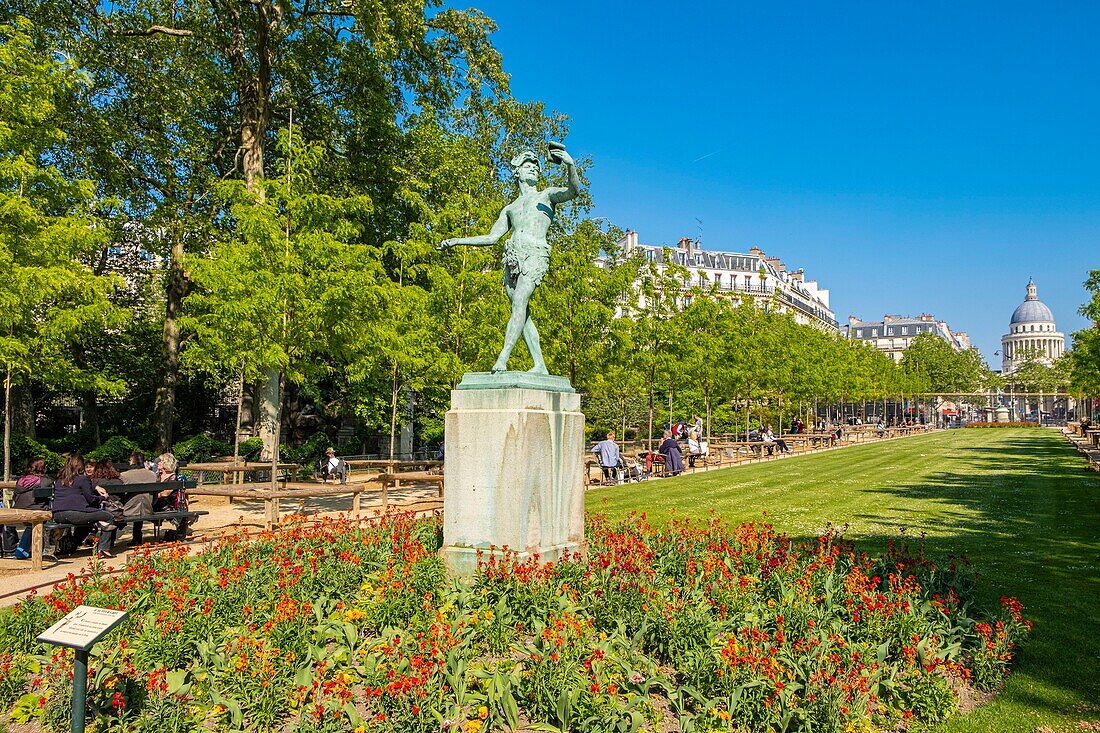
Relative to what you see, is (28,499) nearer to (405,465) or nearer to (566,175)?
(566,175)

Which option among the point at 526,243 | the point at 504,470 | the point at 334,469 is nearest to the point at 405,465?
the point at 334,469

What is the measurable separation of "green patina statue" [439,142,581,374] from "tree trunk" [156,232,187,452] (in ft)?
56.2

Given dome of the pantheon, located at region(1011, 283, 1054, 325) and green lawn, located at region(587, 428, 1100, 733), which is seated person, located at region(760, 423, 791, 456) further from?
dome of the pantheon, located at region(1011, 283, 1054, 325)

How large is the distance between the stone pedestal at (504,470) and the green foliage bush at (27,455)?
53.9 ft

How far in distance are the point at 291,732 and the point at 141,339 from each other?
25918 millimetres

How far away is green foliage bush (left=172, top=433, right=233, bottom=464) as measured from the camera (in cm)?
2159

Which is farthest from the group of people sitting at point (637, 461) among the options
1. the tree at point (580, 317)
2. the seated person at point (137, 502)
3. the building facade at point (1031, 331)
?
the building facade at point (1031, 331)

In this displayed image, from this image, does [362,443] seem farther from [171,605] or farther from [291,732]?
[291,732]

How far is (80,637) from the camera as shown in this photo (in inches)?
148

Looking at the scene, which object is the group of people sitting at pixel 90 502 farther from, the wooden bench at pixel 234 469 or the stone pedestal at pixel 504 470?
the stone pedestal at pixel 504 470

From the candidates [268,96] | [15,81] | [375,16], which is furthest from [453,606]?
[268,96]

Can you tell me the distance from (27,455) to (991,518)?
21820 millimetres

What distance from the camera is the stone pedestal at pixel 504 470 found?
7.07m

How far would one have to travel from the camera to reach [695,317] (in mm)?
24859
